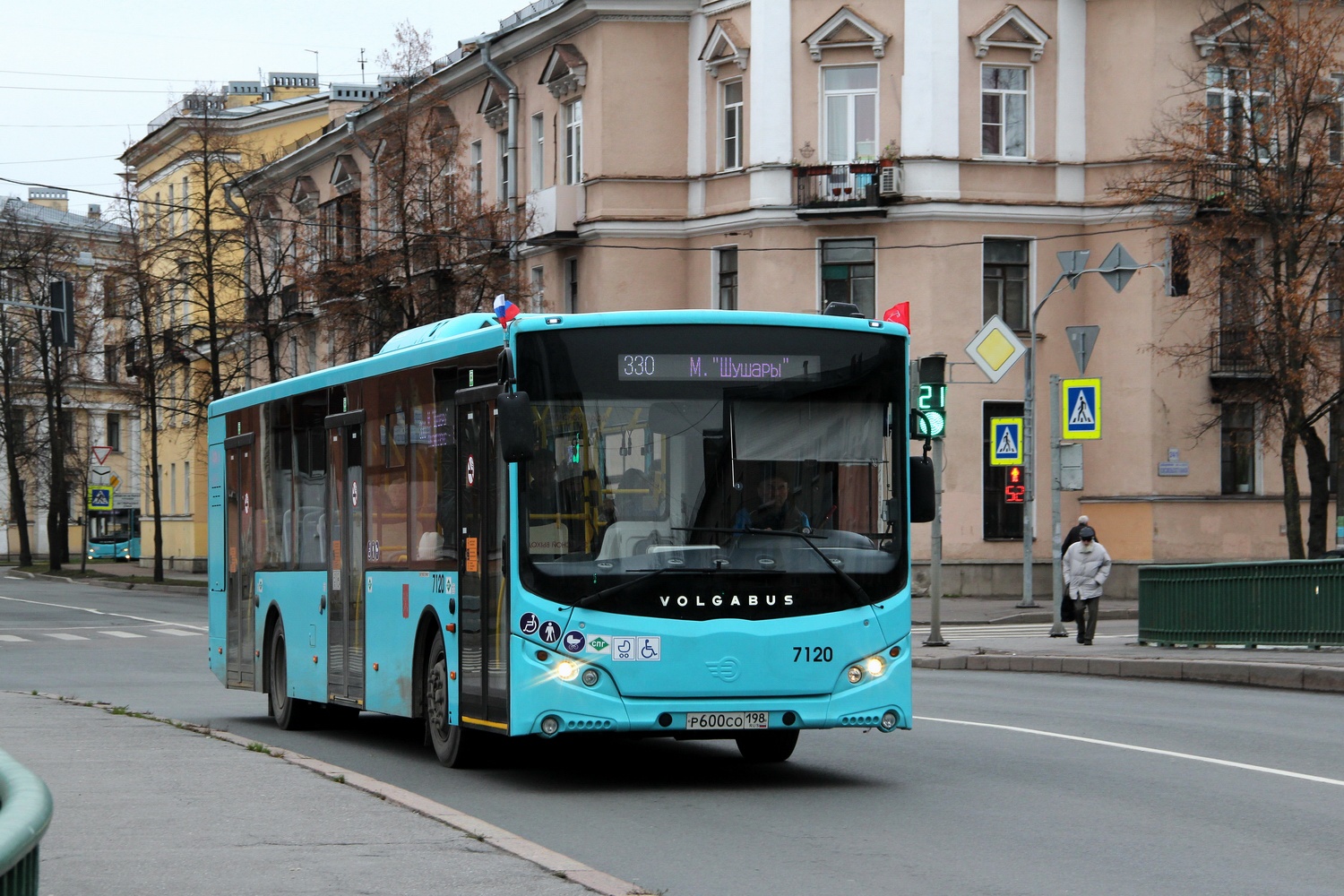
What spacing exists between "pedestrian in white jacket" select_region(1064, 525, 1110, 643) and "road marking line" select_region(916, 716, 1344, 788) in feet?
33.3

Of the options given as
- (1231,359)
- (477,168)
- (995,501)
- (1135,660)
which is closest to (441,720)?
(1135,660)

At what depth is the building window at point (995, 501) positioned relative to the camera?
129ft

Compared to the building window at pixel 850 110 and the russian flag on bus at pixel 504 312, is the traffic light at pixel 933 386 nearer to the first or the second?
the russian flag on bus at pixel 504 312

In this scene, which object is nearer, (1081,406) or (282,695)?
(282,695)

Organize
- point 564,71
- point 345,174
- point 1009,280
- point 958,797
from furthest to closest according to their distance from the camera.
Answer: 1. point 345,174
2. point 564,71
3. point 1009,280
4. point 958,797

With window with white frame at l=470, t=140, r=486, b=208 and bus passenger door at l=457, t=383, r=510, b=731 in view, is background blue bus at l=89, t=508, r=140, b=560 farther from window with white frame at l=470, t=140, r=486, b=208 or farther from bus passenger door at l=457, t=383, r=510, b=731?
bus passenger door at l=457, t=383, r=510, b=731

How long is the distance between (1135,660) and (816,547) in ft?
37.6

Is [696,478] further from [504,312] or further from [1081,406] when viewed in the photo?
[1081,406]

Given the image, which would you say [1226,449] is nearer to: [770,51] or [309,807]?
[770,51]

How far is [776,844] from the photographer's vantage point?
9406 mm

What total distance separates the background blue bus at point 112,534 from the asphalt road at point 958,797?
249 ft

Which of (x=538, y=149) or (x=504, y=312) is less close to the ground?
(x=538, y=149)

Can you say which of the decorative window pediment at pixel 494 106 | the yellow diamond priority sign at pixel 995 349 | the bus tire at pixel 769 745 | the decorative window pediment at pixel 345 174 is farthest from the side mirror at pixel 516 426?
the decorative window pediment at pixel 345 174

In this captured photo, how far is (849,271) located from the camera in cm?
4016
